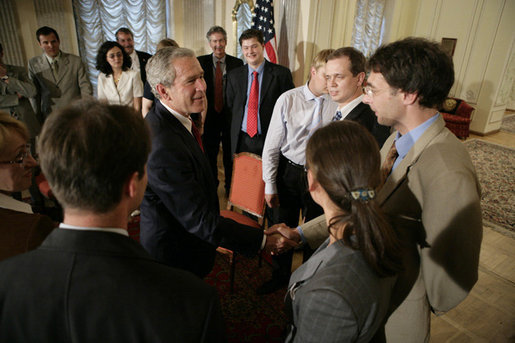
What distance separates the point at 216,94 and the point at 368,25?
556cm

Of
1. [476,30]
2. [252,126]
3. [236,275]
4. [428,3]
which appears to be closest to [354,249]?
[236,275]

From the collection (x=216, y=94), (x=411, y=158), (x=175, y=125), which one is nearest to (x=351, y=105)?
(x=411, y=158)

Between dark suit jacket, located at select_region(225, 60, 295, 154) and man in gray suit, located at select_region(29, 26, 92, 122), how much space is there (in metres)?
1.89

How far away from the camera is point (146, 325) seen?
1.97 ft

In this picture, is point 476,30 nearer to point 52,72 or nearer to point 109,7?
point 109,7

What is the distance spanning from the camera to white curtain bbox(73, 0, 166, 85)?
16.6ft

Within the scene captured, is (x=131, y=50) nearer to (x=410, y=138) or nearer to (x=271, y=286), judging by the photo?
(x=271, y=286)

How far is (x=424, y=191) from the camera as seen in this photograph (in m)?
1.10

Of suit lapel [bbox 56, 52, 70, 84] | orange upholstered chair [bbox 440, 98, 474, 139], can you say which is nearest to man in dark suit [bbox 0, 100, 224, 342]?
suit lapel [bbox 56, 52, 70, 84]

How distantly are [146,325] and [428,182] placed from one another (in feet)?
3.24

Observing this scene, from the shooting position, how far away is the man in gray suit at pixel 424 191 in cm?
103

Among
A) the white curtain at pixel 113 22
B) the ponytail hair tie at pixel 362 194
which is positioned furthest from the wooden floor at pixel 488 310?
the white curtain at pixel 113 22

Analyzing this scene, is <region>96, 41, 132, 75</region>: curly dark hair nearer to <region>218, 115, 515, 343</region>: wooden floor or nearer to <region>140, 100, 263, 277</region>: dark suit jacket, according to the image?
<region>140, 100, 263, 277</region>: dark suit jacket

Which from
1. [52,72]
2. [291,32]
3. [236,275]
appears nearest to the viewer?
[236,275]
